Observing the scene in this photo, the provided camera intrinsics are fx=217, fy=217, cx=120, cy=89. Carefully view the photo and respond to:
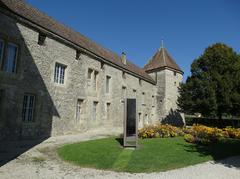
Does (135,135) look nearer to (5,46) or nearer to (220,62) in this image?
(5,46)

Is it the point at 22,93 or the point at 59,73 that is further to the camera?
the point at 59,73

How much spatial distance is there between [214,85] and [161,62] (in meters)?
9.05

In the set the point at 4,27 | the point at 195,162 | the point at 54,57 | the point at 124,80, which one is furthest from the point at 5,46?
the point at 124,80

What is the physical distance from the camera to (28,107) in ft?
37.4

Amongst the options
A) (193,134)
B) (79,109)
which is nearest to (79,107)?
(79,109)

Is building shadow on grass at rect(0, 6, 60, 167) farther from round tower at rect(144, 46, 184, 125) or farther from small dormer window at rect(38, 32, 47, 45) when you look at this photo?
round tower at rect(144, 46, 184, 125)

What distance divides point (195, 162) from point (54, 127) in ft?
27.3

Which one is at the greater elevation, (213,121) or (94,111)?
(94,111)

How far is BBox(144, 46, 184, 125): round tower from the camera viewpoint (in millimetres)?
26669

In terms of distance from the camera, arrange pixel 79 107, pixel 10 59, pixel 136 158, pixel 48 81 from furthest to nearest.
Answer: pixel 79 107 → pixel 48 81 → pixel 10 59 → pixel 136 158

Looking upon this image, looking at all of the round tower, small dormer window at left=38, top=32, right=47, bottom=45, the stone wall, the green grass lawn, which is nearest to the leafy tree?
the round tower

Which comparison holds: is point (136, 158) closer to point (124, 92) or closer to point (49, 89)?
point (49, 89)

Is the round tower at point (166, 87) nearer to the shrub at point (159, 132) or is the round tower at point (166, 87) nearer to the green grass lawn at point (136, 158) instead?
the shrub at point (159, 132)

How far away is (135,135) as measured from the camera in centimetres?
961
